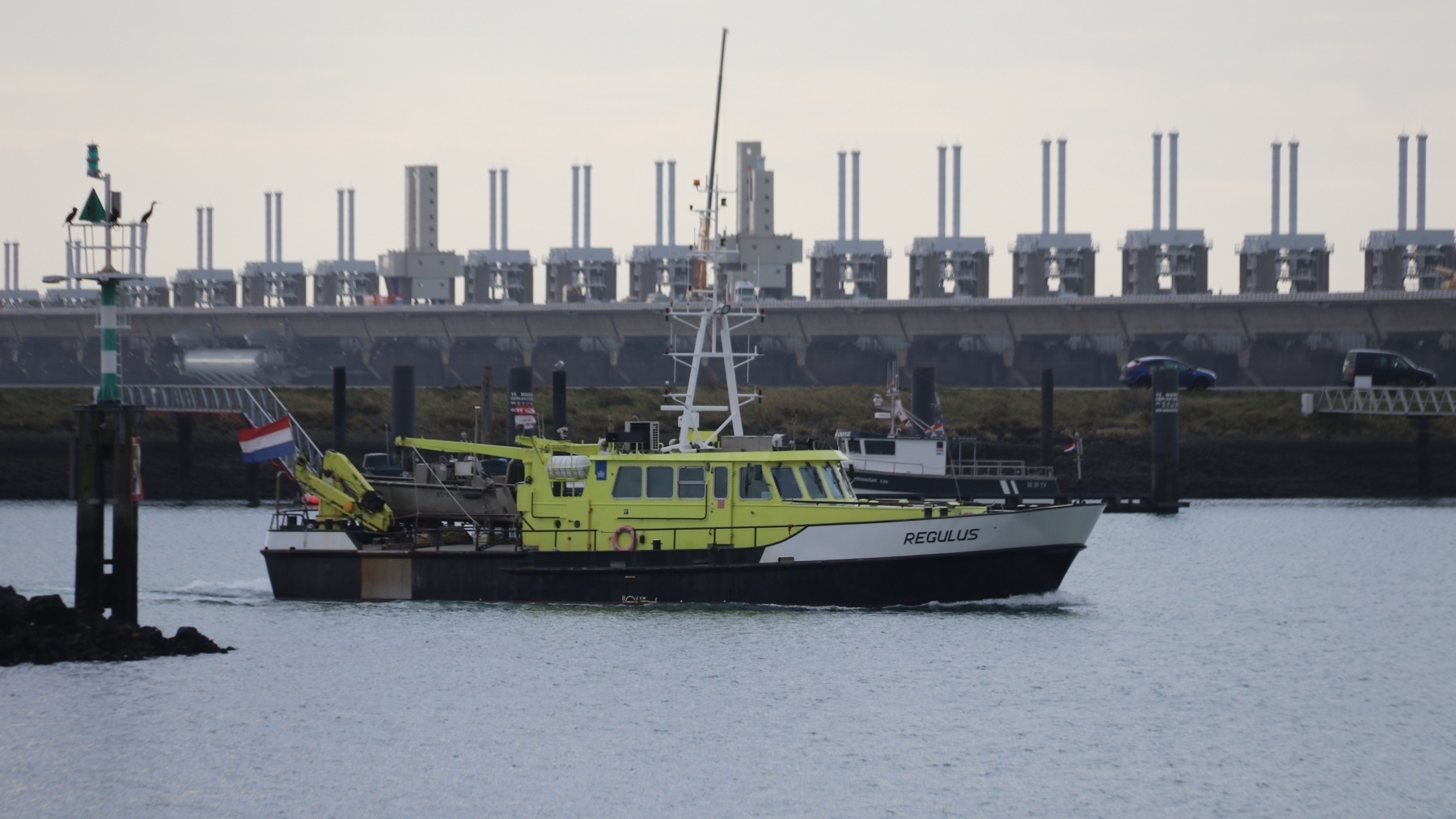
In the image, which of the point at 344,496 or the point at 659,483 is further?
the point at 344,496

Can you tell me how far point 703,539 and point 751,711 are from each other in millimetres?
6915

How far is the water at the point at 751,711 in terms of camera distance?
2102 cm

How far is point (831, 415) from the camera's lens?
78188mm

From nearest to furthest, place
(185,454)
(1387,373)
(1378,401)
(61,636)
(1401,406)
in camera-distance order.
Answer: (61,636)
(185,454)
(1378,401)
(1401,406)
(1387,373)

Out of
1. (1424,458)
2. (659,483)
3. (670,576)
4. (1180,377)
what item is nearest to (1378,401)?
(1424,458)

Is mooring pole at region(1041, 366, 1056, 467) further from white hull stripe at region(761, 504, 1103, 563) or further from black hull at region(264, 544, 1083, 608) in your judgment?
white hull stripe at region(761, 504, 1103, 563)

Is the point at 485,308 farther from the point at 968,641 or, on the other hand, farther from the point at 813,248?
the point at 968,641

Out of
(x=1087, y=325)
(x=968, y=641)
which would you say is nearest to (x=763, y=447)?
(x=968, y=641)

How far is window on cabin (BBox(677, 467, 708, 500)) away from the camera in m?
31.5

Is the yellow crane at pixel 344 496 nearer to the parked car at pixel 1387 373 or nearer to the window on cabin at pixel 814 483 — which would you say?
the window on cabin at pixel 814 483

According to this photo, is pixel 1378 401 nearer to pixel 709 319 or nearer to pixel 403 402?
pixel 403 402

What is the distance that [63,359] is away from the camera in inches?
4552

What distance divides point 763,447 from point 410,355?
269 feet

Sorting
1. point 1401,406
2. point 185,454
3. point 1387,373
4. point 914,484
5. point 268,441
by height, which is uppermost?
point 1387,373
